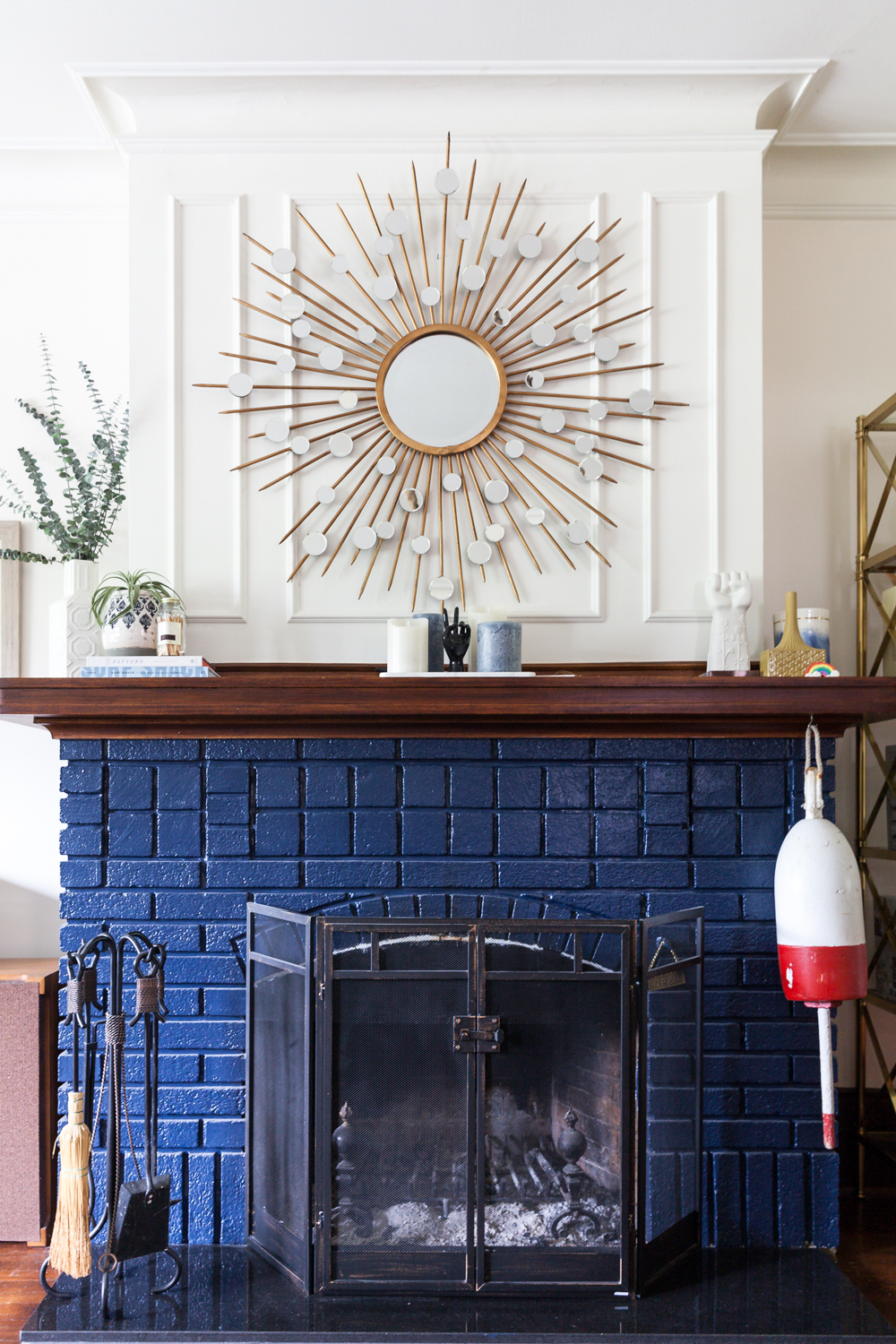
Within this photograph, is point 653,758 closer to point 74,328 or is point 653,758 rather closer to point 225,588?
point 225,588

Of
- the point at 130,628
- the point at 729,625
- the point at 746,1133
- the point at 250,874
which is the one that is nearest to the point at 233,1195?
the point at 250,874

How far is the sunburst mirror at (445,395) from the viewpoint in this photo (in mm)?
2244

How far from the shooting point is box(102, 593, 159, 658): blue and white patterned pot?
2074mm

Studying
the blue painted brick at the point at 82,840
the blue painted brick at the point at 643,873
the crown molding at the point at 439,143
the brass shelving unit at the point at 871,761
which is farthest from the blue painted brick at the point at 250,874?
the crown molding at the point at 439,143

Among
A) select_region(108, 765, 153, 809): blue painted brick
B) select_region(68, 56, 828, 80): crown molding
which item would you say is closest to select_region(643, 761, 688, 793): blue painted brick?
select_region(108, 765, 153, 809): blue painted brick

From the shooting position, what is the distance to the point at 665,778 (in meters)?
2.18

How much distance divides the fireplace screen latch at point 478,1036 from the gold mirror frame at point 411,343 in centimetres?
125

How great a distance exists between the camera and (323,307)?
7.39ft

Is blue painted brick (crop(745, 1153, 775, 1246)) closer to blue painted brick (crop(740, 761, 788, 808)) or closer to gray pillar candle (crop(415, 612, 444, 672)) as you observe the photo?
blue painted brick (crop(740, 761, 788, 808))

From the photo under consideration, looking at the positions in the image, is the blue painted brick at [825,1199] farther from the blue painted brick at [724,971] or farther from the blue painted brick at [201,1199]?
the blue painted brick at [201,1199]

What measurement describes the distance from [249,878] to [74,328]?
5.23 ft

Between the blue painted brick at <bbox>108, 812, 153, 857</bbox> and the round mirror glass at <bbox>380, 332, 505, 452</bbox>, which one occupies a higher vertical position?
the round mirror glass at <bbox>380, 332, 505, 452</bbox>

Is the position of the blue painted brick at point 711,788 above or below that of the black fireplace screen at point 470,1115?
above

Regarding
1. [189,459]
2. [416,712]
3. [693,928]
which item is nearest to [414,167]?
[189,459]
